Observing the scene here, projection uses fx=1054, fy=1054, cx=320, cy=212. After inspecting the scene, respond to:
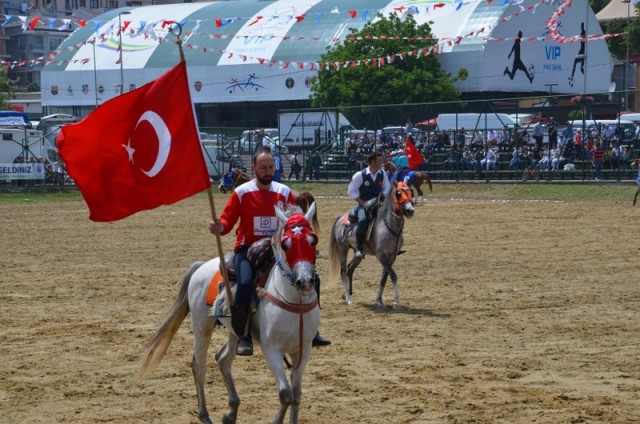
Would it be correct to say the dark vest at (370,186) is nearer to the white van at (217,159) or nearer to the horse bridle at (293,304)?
the horse bridle at (293,304)

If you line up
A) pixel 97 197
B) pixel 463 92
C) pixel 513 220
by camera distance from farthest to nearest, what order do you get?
1. pixel 463 92
2. pixel 513 220
3. pixel 97 197

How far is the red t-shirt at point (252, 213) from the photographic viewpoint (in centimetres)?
861

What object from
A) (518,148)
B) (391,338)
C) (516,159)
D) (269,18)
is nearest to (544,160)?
(516,159)

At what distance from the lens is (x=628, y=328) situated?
12766mm

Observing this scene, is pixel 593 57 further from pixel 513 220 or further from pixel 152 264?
pixel 152 264

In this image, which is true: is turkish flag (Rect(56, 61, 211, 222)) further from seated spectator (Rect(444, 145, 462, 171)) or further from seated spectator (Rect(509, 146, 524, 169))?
seated spectator (Rect(444, 145, 462, 171))

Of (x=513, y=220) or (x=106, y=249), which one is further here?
(x=513, y=220)

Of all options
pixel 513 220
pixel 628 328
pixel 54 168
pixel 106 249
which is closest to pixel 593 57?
pixel 54 168

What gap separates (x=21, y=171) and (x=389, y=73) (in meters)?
26.2

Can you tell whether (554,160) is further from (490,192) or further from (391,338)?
(391,338)

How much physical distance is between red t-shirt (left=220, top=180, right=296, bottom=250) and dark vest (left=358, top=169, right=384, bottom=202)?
7554 millimetres

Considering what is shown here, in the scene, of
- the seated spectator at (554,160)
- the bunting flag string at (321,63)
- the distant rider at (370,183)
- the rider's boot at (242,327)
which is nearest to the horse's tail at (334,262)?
the distant rider at (370,183)

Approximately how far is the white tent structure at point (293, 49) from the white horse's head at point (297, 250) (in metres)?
49.1

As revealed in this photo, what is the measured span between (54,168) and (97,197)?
41945mm
